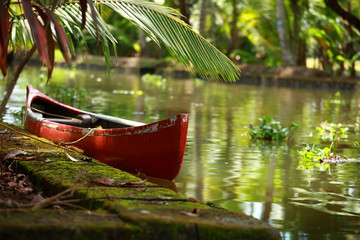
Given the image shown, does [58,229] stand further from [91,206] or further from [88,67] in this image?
[88,67]

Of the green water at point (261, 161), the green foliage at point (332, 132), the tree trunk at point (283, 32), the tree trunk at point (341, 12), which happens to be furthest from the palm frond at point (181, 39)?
the tree trunk at point (283, 32)

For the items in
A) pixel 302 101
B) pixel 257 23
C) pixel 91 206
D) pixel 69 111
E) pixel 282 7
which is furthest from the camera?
pixel 257 23

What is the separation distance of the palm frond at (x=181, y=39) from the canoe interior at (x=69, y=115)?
1953mm

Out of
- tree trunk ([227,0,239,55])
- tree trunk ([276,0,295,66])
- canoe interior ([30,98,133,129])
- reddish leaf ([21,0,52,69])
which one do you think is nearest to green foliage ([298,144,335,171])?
canoe interior ([30,98,133,129])

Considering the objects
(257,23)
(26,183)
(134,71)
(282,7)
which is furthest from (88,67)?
(26,183)

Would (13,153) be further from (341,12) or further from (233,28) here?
(233,28)

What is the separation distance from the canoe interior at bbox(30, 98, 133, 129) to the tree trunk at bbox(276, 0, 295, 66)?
57.3ft

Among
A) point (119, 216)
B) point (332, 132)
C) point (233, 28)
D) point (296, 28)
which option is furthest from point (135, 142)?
point (233, 28)

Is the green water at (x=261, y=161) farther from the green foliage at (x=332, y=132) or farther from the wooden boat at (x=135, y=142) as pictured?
the wooden boat at (x=135, y=142)

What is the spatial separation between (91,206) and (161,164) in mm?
2718

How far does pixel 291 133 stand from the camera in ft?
36.8

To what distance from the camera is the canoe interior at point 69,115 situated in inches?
330

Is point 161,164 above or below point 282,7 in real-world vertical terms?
below

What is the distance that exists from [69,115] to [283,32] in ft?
59.1
